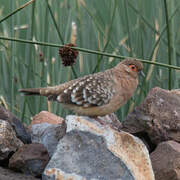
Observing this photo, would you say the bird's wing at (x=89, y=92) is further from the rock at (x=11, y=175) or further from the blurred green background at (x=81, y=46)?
the blurred green background at (x=81, y=46)

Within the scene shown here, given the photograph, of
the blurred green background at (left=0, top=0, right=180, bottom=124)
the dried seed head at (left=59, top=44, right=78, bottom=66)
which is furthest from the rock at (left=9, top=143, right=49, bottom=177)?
the blurred green background at (left=0, top=0, right=180, bottom=124)

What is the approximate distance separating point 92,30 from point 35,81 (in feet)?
3.59

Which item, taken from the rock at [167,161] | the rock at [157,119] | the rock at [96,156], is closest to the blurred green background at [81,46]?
the rock at [157,119]

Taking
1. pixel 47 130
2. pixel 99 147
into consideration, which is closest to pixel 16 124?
pixel 47 130

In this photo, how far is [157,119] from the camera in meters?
3.00

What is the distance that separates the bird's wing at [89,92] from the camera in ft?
9.39

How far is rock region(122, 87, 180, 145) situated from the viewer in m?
3.00

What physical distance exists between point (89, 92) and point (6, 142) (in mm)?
666

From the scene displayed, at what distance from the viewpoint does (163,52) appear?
4.50 meters

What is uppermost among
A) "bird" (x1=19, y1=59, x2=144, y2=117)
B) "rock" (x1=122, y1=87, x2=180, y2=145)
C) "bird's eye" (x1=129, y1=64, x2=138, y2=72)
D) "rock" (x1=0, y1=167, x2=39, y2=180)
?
"bird's eye" (x1=129, y1=64, x2=138, y2=72)

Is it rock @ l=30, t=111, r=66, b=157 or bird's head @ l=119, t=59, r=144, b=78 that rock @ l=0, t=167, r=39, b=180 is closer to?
rock @ l=30, t=111, r=66, b=157

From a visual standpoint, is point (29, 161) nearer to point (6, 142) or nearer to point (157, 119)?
point (6, 142)

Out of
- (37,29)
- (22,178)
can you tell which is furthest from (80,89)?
(37,29)

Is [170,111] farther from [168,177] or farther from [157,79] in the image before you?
[157,79]
